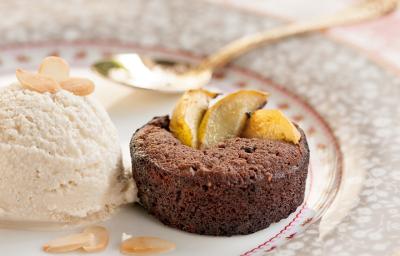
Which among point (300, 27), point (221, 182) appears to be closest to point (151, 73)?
point (300, 27)

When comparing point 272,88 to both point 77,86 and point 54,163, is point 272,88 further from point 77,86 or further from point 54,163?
point 54,163

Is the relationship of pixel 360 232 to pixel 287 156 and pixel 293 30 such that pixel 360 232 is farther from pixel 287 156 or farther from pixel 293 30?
pixel 293 30

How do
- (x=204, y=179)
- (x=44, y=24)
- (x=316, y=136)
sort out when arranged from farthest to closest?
(x=44, y=24) → (x=316, y=136) → (x=204, y=179)

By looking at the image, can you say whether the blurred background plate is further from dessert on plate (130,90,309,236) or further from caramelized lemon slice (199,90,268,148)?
caramelized lemon slice (199,90,268,148)

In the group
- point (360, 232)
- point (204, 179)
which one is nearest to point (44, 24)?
point (204, 179)

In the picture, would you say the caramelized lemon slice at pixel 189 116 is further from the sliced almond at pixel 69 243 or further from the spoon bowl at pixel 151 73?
the spoon bowl at pixel 151 73
